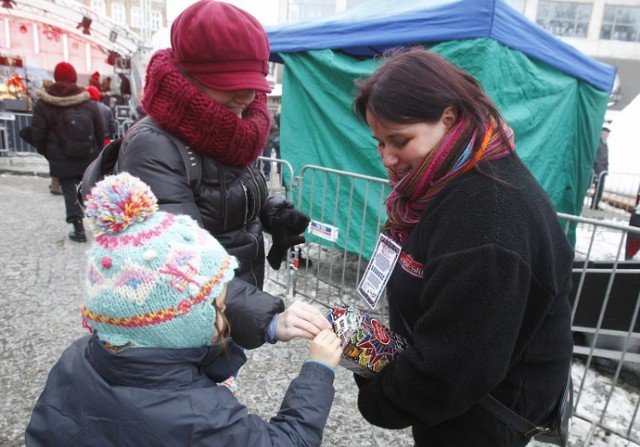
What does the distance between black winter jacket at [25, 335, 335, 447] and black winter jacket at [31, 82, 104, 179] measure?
16.4 feet

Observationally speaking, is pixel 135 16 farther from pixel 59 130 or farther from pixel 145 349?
pixel 145 349

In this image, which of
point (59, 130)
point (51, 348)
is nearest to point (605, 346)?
point (51, 348)

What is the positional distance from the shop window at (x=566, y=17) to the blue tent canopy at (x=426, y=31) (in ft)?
108

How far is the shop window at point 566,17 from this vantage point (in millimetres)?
32250

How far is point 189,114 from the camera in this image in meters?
1.54

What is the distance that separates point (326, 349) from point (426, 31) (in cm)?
354

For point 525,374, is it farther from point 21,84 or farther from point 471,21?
point 21,84

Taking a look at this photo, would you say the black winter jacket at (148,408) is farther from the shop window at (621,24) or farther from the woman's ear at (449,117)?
the shop window at (621,24)

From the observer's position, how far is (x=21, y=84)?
55.0ft

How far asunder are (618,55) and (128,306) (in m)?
39.6

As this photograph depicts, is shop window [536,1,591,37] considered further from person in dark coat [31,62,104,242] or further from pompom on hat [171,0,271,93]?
pompom on hat [171,0,271,93]

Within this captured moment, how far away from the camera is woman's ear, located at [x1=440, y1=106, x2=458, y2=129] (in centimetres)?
113

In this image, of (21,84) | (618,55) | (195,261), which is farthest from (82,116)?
(618,55)

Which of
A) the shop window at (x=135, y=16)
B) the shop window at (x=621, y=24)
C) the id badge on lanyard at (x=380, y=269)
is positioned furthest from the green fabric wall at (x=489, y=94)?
the shop window at (x=135, y=16)
